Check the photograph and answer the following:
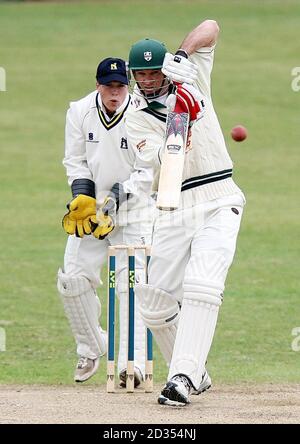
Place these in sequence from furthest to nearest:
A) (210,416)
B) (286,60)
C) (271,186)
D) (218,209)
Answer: (286,60), (271,186), (218,209), (210,416)

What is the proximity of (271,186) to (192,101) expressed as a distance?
11.4 m

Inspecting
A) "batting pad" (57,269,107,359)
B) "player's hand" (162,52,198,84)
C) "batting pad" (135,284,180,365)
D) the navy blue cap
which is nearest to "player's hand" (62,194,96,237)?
"batting pad" (57,269,107,359)

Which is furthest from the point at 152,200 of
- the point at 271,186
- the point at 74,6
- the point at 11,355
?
the point at 74,6

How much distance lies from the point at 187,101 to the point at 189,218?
655mm

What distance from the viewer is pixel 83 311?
7750mm

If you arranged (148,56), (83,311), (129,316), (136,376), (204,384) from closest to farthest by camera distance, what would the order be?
(148,56), (204,384), (129,316), (136,376), (83,311)

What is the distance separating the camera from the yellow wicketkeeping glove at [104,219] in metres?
7.36

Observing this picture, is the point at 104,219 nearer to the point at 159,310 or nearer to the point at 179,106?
the point at 159,310

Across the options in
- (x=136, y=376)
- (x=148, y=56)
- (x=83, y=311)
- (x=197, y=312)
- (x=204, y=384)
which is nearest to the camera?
(x=197, y=312)

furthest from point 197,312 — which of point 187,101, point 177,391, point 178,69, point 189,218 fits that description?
point 178,69

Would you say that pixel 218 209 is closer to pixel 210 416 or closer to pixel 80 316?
pixel 210 416

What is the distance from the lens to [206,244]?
6.26 m
